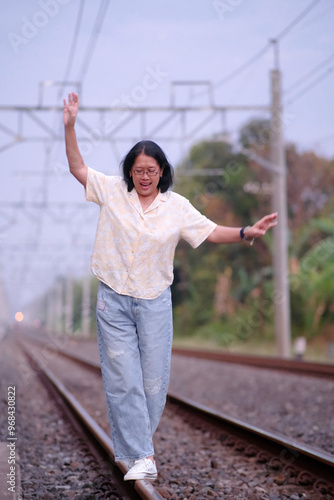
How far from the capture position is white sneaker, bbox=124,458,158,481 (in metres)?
3.74

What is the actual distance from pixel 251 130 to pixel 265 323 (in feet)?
Answer: 42.6

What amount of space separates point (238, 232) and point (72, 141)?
971 millimetres

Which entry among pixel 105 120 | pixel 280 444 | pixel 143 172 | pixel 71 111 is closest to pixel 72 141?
pixel 71 111

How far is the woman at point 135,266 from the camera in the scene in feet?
12.2

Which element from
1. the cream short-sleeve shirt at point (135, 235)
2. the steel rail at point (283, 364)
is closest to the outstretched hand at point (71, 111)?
the cream short-sleeve shirt at point (135, 235)

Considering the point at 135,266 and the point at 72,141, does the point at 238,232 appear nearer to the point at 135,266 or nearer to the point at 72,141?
the point at 135,266

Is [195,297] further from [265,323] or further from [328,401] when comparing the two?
[328,401]

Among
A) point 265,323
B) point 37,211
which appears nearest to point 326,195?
→ point 265,323

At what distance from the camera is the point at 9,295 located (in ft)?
384

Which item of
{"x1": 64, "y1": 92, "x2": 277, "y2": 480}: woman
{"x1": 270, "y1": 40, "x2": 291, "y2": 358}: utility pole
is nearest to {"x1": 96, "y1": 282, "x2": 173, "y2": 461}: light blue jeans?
{"x1": 64, "y1": 92, "x2": 277, "y2": 480}: woman

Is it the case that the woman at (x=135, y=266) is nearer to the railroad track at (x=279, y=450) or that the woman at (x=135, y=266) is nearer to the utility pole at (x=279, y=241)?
the railroad track at (x=279, y=450)

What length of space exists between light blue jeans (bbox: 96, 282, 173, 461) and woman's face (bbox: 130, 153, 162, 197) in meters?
0.54

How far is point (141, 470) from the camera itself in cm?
376

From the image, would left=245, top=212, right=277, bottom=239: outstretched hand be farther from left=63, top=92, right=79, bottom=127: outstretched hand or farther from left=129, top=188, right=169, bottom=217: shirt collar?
left=63, top=92, right=79, bottom=127: outstretched hand
